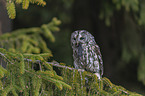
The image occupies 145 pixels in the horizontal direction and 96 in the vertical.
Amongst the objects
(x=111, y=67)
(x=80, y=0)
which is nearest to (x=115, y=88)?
(x=111, y=67)

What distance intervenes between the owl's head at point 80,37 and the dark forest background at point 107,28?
205 cm

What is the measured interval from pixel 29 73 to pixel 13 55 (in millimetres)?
168

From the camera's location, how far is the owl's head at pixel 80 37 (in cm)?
196

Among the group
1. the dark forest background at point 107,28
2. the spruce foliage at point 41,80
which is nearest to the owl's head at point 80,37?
the spruce foliage at point 41,80

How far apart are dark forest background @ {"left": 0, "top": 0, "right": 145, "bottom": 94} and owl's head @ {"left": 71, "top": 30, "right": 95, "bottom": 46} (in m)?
2.05

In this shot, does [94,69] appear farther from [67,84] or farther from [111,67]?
[111,67]

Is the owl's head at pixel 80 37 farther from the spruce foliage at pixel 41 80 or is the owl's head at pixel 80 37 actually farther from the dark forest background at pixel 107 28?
the dark forest background at pixel 107 28

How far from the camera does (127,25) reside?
4590 millimetres

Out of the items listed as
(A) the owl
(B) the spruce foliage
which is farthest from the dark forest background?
(B) the spruce foliage

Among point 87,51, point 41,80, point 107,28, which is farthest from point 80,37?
point 107,28

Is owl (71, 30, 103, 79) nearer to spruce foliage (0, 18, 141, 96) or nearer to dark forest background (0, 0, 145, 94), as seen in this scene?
spruce foliage (0, 18, 141, 96)

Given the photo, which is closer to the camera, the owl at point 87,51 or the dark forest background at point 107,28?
the owl at point 87,51

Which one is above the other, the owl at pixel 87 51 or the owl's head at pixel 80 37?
the owl's head at pixel 80 37

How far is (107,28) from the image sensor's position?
5.02 metres
